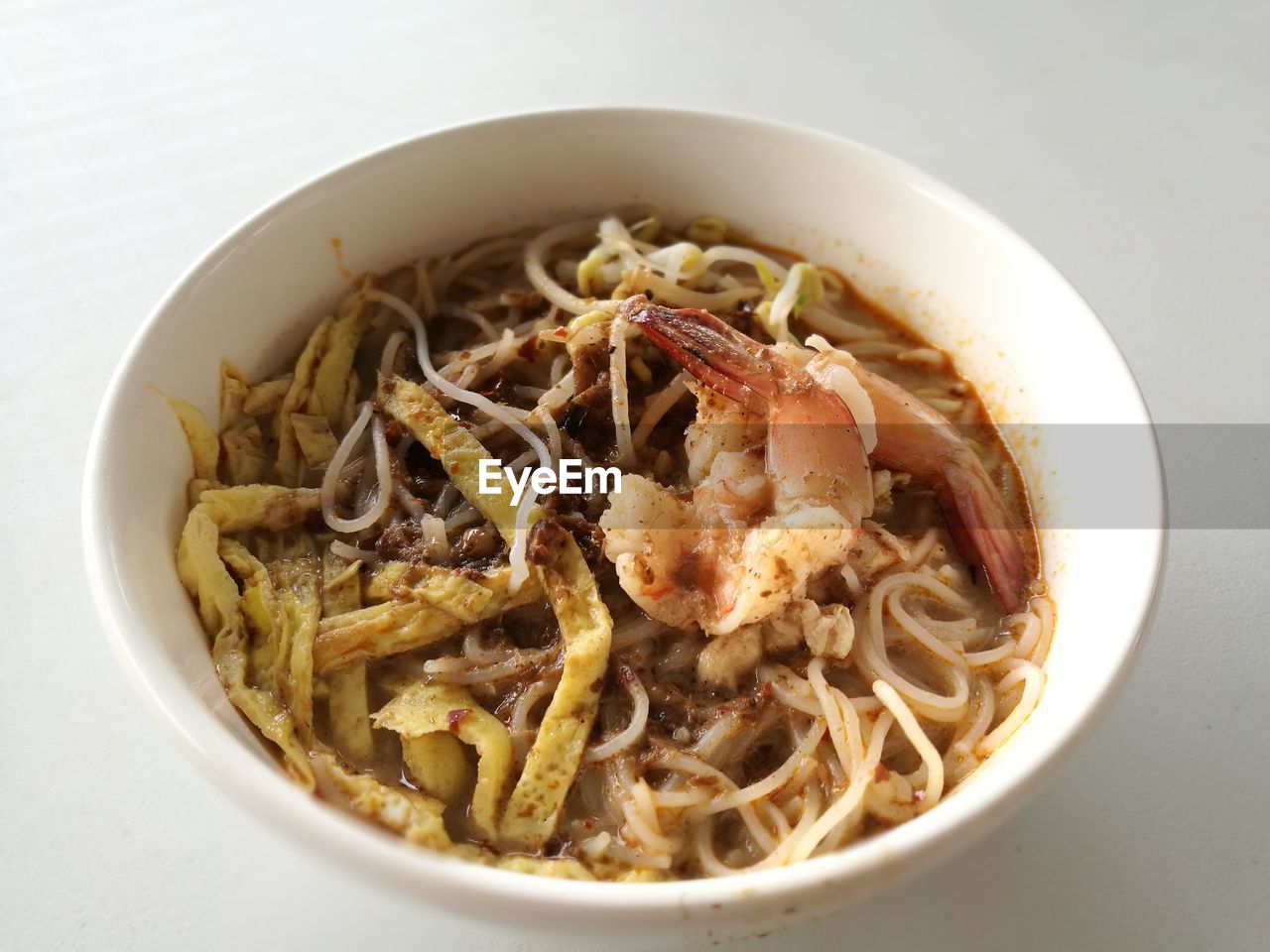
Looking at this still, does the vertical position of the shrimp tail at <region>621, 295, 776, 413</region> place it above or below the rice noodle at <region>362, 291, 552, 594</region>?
above

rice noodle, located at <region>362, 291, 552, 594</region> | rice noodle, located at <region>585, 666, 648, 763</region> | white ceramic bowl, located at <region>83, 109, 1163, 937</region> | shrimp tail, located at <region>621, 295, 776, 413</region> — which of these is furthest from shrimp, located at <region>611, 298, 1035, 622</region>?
rice noodle, located at <region>585, 666, 648, 763</region>

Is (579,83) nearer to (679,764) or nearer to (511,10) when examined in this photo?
(511,10)

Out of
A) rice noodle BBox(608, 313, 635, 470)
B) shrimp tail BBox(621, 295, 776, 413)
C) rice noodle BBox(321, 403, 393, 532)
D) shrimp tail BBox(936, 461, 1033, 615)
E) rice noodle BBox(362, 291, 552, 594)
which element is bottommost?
rice noodle BBox(321, 403, 393, 532)

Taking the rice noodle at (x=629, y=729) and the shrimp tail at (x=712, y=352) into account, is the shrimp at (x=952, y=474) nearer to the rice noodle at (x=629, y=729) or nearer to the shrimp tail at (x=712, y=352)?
the shrimp tail at (x=712, y=352)

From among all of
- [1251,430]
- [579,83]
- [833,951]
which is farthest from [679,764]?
[579,83]

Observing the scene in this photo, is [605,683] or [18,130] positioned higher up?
[605,683]

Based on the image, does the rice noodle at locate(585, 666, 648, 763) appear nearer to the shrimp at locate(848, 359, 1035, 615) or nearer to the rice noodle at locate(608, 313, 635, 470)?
the rice noodle at locate(608, 313, 635, 470)

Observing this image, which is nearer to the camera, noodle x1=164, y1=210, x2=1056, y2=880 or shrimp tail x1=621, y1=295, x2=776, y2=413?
noodle x1=164, y1=210, x2=1056, y2=880

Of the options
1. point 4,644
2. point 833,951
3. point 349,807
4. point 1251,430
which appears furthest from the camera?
point 1251,430
